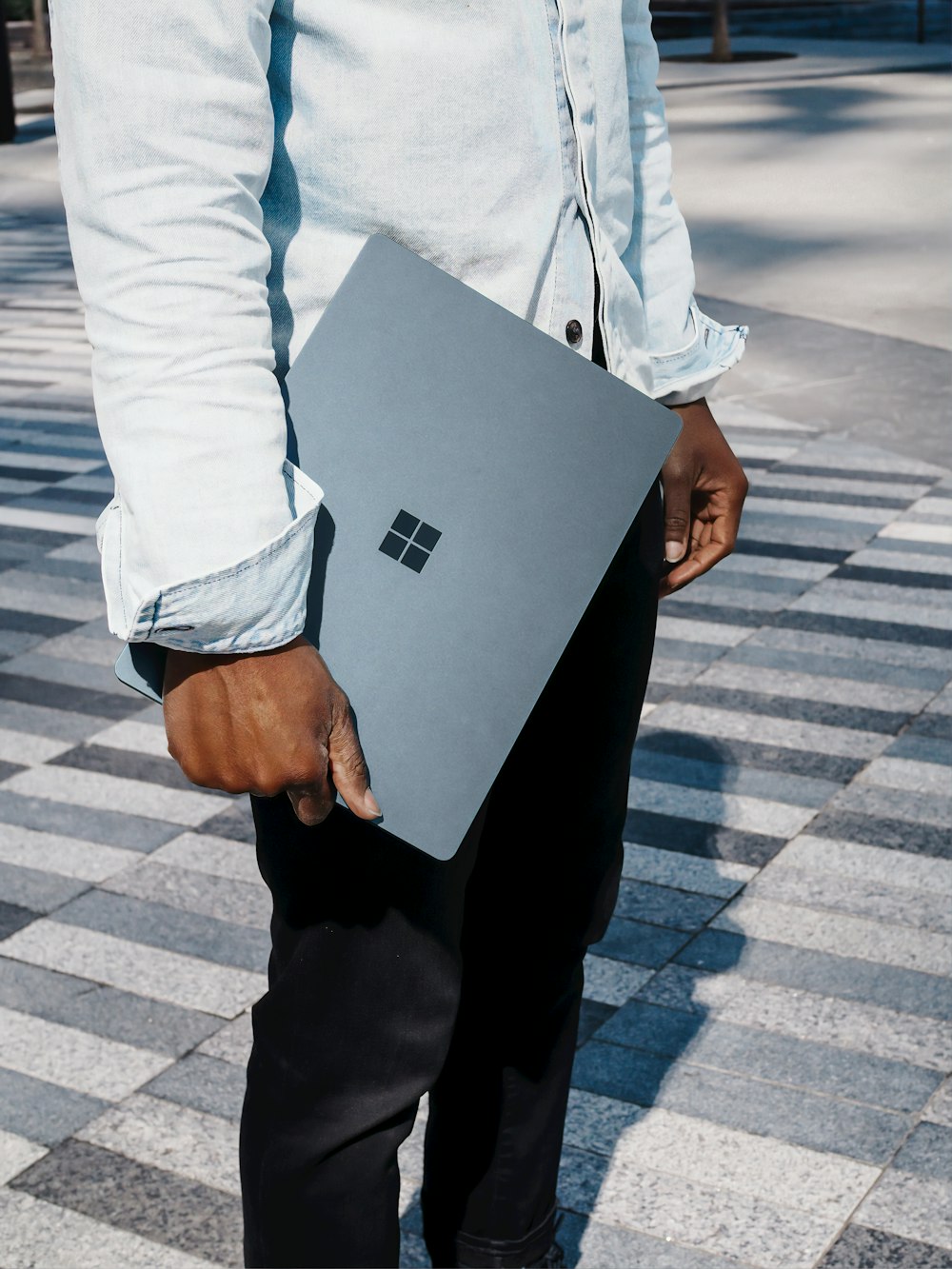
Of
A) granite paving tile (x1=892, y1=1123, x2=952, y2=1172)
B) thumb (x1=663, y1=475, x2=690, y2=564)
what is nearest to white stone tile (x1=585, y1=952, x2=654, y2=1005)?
granite paving tile (x1=892, y1=1123, x2=952, y2=1172)

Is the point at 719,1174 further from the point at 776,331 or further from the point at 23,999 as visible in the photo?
the point at 776,331

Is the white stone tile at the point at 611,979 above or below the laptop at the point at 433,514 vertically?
below

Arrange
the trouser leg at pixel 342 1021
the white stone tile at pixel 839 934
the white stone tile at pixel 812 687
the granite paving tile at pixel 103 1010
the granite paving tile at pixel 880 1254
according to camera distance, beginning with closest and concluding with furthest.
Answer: the trouser leg at pixel 342 1021 < the granite paving tile at pixel 880 1254 < the granite paving tile at pixel 103 1010 < the white stone tile at pixel 839 934 < the white stone tile at pixel 812 687

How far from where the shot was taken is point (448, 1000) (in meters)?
1.35

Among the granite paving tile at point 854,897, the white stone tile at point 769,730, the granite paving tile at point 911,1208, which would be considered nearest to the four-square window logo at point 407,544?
the granite paving tile at point 911,1208

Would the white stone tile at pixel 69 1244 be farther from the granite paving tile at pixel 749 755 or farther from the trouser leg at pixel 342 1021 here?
the granite paving tile at pixel 749 755

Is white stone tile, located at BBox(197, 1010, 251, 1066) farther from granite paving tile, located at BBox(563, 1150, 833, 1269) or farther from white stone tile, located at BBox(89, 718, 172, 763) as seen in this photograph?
white stone tile, located at BBox(89, 718, 172, 763)

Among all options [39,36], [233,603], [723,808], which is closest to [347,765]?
[233,603]

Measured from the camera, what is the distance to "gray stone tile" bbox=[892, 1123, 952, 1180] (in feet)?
6.54

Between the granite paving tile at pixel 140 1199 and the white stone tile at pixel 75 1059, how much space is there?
0.14m

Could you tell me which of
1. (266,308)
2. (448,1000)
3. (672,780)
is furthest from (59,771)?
(266,308)

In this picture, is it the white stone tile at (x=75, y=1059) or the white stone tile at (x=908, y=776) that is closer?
the white stone tile at (x=75, y=1059)

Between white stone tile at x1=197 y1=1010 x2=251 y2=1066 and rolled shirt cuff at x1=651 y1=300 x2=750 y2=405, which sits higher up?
rolled shirt cuff at x1=651 y1=300 x2=750 y2=405

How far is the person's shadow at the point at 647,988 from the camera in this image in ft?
6.76
